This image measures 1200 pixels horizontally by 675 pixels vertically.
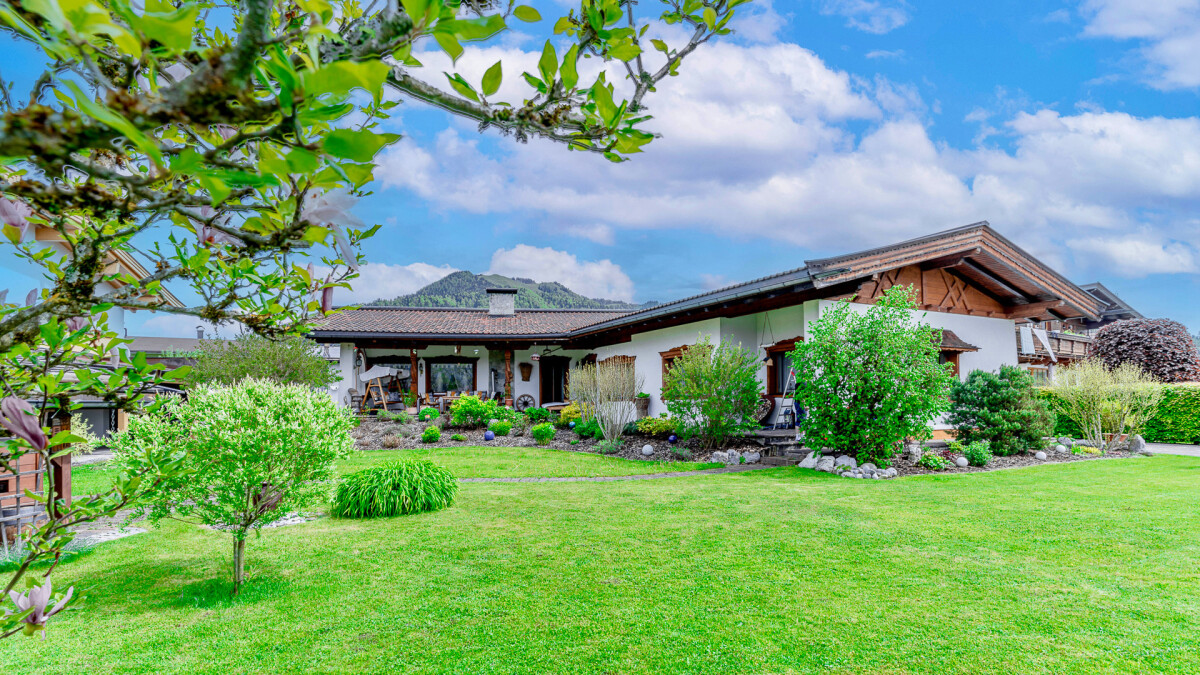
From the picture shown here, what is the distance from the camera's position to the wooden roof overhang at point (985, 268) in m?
10.3

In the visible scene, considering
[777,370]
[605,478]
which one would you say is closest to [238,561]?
[605,478]

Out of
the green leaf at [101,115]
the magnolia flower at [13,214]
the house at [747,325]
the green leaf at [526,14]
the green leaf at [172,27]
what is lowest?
the green leaf at [101,115]

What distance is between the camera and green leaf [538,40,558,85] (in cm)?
102

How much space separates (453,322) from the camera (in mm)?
19641

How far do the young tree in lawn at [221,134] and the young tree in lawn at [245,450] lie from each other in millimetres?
2596

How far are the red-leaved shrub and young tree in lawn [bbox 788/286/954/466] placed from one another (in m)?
12.0

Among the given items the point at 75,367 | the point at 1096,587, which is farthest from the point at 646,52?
the point at 1096,587

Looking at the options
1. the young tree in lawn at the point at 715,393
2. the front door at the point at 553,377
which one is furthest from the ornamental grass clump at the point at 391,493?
the front door at the point at 553,377

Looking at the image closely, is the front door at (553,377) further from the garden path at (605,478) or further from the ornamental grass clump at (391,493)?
the ornamental grass clump at (391,493)

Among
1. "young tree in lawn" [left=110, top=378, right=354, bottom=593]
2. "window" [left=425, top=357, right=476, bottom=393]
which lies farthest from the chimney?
"young tree in lawn" [left=110, top=378, right=354, bottom=593]

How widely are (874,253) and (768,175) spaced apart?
339cm

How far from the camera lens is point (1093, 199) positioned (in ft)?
75.3

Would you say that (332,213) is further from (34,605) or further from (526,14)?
(34,605)

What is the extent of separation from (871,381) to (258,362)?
1178cm
